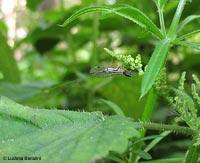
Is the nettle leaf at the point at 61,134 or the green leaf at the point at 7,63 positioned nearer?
the nettle leaf at the point at 61,134

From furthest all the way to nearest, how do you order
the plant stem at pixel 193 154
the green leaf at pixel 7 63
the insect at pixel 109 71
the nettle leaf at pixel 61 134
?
the green leaf at pixel 7 63, the insect at pixel 109 71, the plant stem at pixel 193 154, the nettle leaf at pixel 61 134

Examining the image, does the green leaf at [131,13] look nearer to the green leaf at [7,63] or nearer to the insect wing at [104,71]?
A: the insect wing at [104,71]

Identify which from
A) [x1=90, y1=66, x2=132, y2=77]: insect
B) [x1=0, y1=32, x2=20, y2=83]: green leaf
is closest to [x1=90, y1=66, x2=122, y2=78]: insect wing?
[x1=90, y1=66, x2=132, y2=77]: insect

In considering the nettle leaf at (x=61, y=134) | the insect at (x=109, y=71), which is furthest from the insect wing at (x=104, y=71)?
the nettle leaf at (x=61, y=134)

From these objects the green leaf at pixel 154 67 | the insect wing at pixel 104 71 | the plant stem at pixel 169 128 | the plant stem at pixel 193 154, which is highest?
the green leaf at pixel 154 67

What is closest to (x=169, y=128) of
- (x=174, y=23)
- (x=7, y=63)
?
(x=174, y=23)

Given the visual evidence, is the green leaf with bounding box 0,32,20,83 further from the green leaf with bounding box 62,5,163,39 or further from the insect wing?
the green leaf with bounding box 62,5,163,39

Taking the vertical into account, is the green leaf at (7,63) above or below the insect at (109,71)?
below
